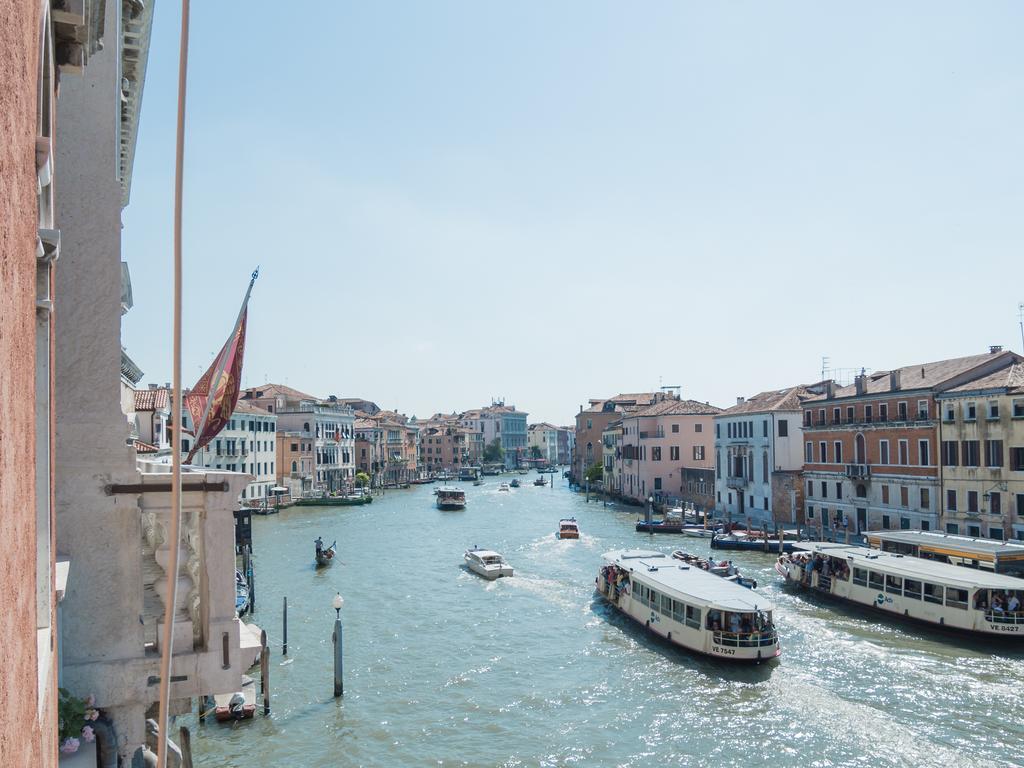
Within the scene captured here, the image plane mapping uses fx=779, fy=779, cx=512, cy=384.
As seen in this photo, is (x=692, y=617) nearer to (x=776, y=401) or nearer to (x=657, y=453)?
(x=776, y=401)

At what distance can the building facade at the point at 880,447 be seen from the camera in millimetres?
28828

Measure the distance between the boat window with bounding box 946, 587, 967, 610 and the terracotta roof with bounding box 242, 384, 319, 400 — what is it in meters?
58.4

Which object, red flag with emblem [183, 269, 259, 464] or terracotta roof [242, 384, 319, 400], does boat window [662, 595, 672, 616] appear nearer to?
red flag with emblem [183, 269, 259, 464]

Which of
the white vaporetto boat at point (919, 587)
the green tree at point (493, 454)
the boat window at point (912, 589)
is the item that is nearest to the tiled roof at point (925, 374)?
the white vaporetto boat at point (919, 587)

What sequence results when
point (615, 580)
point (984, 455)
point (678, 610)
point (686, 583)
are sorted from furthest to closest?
point (984, 455), point (615, 580), point (686, 583), point (678, 610)

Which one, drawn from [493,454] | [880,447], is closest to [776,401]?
[880,447]

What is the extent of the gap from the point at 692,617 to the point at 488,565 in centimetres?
1115

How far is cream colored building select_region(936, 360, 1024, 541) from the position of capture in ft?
83.1

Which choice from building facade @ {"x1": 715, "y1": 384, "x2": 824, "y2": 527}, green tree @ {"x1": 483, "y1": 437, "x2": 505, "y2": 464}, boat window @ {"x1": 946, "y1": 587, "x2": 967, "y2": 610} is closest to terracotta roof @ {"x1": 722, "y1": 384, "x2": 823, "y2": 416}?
building facade @ {"x1": 715, "y1": 384, "x2": 824, "y2": 527}

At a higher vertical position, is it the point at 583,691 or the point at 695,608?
the point at 695,608

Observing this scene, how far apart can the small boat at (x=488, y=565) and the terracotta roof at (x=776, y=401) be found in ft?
57.7

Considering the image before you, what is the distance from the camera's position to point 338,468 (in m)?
72.4

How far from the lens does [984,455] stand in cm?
2650

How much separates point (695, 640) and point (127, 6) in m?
16.3
